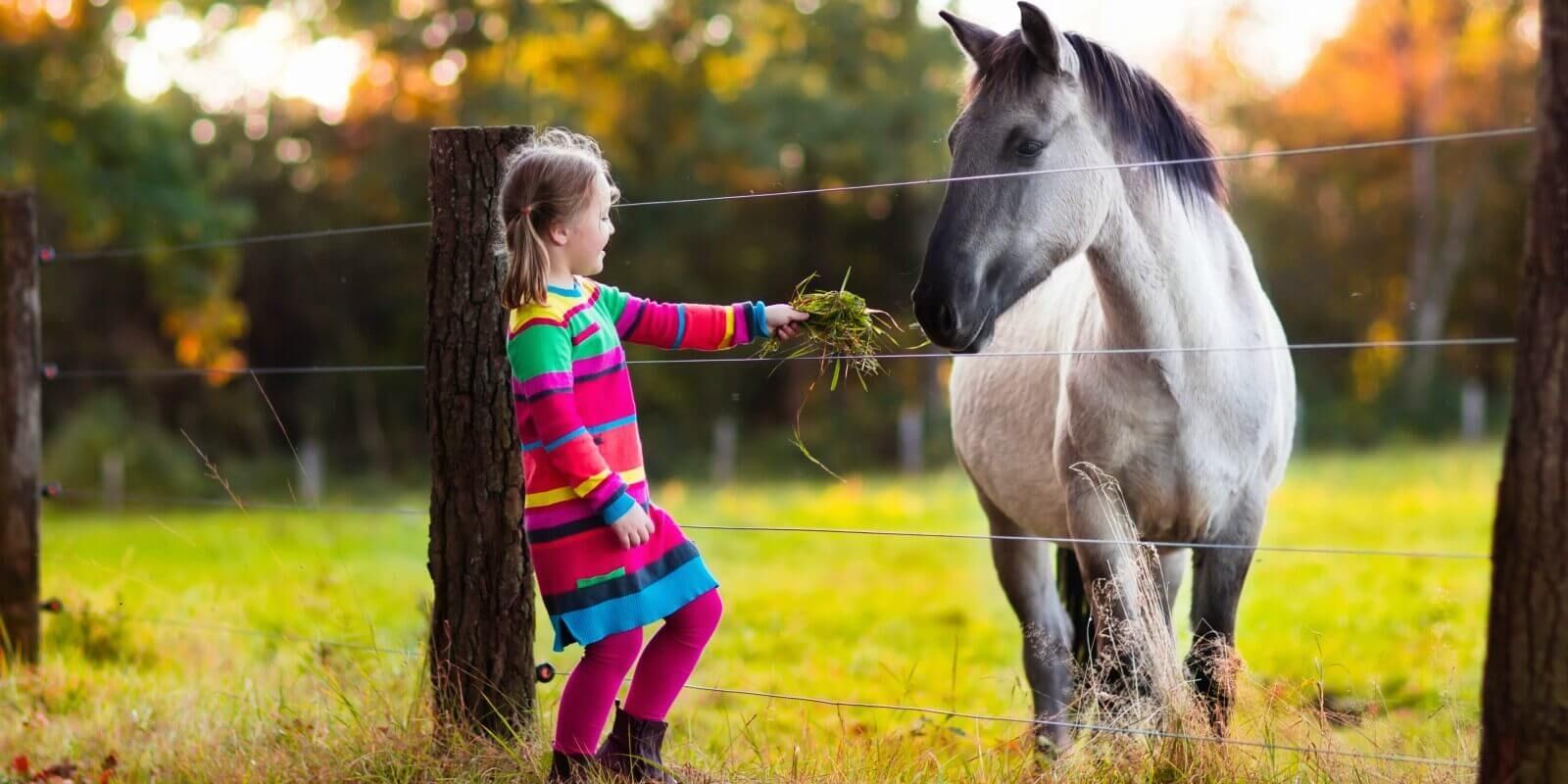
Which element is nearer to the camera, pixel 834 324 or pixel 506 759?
pixel 834 324

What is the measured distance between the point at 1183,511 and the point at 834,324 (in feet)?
3.67

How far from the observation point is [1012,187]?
9.91ft

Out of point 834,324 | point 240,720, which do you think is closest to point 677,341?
point 834,324

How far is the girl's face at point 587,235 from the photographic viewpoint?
281 centimetres

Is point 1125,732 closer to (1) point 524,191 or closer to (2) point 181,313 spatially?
(1) point 524,191

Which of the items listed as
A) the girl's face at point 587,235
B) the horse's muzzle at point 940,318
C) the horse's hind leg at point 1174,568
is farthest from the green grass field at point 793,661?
the girl's face at point 587,235

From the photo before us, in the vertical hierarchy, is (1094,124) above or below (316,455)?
above

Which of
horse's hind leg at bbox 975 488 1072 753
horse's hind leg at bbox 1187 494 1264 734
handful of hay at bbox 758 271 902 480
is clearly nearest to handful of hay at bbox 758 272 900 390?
handful of hay at bbox 758 271 902 480

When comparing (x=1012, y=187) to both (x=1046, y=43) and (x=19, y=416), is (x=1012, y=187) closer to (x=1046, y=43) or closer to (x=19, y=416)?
(x=1046, y=43)

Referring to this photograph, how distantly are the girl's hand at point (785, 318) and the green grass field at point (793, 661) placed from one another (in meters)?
0.95

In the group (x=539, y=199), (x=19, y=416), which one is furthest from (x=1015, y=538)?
(x=19, y=416)

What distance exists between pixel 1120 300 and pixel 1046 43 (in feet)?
2.24

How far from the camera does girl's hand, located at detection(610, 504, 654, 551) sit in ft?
8.82

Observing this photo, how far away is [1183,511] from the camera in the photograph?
3.43 meters
